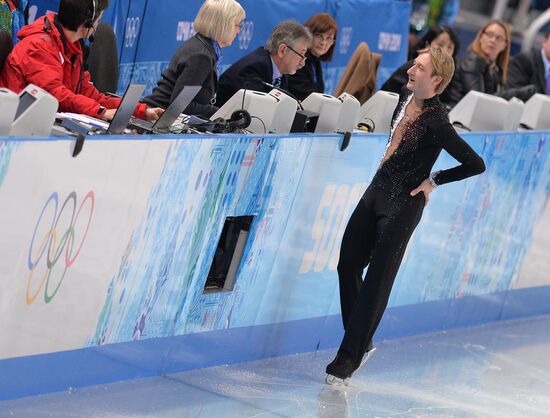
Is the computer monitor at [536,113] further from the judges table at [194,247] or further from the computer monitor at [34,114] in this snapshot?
the computer monitor at [34,114]

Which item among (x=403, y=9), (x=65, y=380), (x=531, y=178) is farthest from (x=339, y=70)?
(x=65, y=380)

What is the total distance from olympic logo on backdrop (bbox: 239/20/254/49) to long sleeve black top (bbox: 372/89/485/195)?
3594 millimetres

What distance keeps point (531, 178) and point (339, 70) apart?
3.24 m

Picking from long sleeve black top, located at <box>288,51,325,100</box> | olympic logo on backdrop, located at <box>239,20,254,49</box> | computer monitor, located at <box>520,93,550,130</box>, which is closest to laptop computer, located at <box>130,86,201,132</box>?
long sleeve black top, located at <box>288,51,325,100</box>

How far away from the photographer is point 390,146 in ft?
22.3

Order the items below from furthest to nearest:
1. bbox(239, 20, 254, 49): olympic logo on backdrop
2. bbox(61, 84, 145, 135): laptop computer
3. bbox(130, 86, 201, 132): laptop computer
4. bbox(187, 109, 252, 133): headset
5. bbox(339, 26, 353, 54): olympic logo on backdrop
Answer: bbox(339, 26, 353, 54): olympic logo on backdrop → bbox(239, 20, 254, 49): olympic logo on backdrop → bbox(187, 109, 252, 133): headset → bbox(130, 86, 201, 132): laptop computer → bbox(61, 84, 145, 135): laptop computer

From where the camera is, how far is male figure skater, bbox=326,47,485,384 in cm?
665

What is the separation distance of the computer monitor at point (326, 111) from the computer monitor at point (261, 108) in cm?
40

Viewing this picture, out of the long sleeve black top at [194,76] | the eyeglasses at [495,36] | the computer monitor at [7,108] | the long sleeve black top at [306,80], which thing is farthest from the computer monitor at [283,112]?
the eyeglasses at [495,36]

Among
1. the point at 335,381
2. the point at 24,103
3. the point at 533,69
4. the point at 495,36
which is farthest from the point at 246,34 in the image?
the point at 24,103

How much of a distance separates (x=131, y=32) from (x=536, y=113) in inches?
110

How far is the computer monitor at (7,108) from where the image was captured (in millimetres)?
5215

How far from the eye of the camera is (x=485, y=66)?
10039mm

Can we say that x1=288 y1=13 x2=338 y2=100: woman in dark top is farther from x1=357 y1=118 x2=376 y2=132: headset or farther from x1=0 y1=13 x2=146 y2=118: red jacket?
x1=0 y1=13 x2=146 y2=118: red jacket
